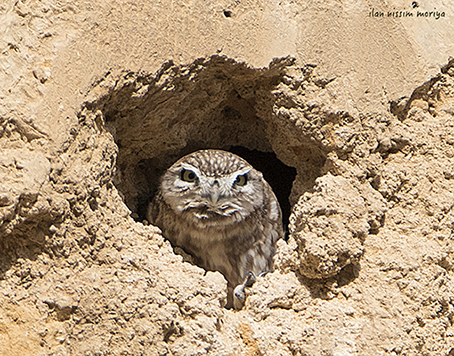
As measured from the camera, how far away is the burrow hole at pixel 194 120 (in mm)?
2830

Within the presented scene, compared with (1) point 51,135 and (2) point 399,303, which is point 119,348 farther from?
(2) point 399,303

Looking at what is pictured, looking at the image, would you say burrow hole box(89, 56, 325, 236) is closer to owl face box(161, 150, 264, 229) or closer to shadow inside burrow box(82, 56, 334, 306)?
shadow inside burrow box(82, 56, 334, 306)

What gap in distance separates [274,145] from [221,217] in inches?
21.4

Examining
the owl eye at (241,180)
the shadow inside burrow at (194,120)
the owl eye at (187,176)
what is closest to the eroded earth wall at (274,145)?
the shadow inside burrow at (194,120)

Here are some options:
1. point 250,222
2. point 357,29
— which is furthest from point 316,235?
point 357,29

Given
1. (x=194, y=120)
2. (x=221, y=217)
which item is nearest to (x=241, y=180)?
(x=221, y=217)

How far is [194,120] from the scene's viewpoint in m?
3.38

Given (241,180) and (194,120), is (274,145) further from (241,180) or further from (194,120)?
(194,120)

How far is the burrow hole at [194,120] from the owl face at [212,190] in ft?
0.60

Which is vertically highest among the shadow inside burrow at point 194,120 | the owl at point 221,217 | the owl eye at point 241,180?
the shadow inside burrow at point 194,120

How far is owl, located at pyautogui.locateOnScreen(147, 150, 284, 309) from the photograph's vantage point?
344cm

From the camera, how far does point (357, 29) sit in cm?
301

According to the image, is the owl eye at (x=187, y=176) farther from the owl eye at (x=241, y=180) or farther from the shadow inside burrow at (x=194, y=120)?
the owl eye at (x=241, y=180)

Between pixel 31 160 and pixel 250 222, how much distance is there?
1631mm
